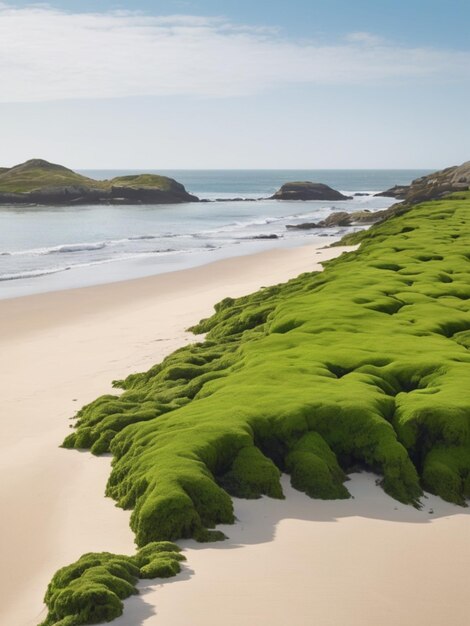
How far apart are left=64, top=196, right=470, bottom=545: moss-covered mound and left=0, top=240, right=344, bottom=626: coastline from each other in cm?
67

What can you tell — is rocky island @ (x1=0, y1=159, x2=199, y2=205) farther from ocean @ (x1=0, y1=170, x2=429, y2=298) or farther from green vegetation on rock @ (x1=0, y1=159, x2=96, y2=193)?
ocean @ (x1=0, y1=170, x2=429, y2=298)

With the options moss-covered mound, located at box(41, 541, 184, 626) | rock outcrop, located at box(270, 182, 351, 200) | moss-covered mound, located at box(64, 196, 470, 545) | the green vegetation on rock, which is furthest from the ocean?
the green vegetation on rock

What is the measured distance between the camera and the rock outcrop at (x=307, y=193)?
530ft

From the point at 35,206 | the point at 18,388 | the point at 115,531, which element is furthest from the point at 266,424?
the point at 35,206

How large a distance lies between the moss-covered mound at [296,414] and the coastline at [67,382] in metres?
0.67

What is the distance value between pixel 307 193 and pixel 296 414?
150510 mm

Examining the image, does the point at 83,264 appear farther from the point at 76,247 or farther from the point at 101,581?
the point at 101,581

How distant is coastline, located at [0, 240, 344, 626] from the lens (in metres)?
11.6

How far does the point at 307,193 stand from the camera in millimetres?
161750

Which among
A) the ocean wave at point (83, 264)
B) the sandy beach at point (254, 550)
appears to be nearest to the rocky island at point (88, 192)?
the ocean wave at point (83, 264)

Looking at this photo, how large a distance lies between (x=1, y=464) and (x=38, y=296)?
24.9 meters

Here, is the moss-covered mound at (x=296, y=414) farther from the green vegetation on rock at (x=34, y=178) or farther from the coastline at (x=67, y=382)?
the green vegetation on rock at (x=34, y=178)

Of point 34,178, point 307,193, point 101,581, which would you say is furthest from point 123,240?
point 34,178

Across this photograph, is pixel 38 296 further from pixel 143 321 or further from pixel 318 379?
pixel 318 379
